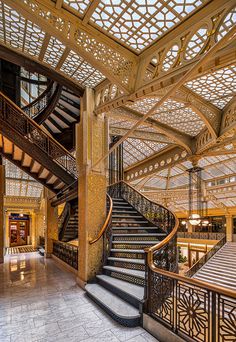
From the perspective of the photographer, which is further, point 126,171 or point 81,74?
point 126,171

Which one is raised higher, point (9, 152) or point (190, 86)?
point (190, 86)

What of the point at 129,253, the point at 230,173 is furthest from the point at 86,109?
the point at 230,173

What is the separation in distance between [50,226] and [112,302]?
6.55 meters

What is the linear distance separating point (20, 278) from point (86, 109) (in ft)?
16.1

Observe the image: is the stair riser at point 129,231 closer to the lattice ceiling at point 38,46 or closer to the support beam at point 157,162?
the support beam at point 157,162

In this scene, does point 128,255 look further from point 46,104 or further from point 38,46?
point 46,104

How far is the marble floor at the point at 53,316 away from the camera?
3.04m

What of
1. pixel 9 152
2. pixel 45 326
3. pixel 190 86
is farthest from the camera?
pixel 9 152

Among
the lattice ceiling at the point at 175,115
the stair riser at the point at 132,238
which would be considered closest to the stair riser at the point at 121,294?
the stair riser at the point at 132,238

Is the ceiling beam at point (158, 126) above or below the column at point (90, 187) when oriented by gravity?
above

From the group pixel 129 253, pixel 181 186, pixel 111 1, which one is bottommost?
pixel 129 253

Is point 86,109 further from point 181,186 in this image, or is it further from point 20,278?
point 181,186

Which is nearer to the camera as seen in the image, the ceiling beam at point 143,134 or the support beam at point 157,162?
the ceiling beam at point 143,134

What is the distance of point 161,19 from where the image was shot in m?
2.84
